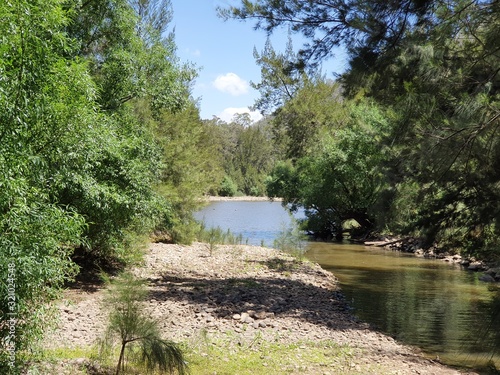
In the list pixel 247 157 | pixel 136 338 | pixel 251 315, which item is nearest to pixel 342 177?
pixel 251 315

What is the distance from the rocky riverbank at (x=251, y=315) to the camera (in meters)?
7.41

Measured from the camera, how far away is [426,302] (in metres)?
12.8

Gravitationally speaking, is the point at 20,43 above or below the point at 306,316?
above

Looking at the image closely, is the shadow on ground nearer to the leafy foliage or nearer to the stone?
the stone

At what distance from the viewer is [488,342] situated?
5.53m

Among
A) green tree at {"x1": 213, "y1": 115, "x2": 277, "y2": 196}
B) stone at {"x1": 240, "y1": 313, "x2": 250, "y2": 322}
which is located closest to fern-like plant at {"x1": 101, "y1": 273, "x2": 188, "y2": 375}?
stone at {"x1": 240, "y1": 313, "x2": 250, "y2": 322}

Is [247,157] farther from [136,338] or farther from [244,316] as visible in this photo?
[136,338]

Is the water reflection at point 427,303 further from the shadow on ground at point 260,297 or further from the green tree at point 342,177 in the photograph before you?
the green tree at point 342,177

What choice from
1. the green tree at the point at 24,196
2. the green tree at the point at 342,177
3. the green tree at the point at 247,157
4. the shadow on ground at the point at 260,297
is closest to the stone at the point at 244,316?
the shadow on ground at the point at 260,297

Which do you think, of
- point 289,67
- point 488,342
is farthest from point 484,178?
point 488,342

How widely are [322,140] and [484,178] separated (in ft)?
69.7

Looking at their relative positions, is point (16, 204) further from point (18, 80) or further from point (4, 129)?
point (18, 80)

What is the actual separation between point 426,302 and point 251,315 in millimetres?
5321

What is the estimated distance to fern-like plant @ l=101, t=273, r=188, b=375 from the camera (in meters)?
5.61
